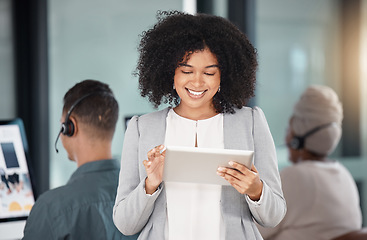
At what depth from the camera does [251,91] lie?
148 centimetres

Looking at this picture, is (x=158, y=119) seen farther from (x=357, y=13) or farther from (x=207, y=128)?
(x=357, y=13)

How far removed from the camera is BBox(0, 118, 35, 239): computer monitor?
2102 mm

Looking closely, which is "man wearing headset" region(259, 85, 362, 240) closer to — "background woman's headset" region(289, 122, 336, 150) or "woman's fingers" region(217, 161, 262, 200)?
"background woman's headset" region(289, 122, 336, 150)

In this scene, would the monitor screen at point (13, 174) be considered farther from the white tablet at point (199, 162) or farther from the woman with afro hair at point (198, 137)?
the white tablet at point (199, 162)

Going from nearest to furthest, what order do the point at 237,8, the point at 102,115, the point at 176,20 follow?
the point at 176,20
the point at 102,115
the point at 237,8

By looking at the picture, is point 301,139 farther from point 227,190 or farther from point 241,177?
point 241,177

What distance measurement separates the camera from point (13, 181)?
Result: 212 cm

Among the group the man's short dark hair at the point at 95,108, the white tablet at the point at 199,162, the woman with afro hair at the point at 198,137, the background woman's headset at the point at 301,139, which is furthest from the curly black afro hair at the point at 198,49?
the background woman's headset at the point at 301,139

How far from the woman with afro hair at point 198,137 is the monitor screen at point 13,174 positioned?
0.88 meters

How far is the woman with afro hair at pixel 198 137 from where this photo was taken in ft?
4.38

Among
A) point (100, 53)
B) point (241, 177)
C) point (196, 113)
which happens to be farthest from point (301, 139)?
point (100, 53)

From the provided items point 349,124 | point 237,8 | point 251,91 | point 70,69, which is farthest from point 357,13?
point 251,91

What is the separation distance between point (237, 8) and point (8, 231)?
210cm

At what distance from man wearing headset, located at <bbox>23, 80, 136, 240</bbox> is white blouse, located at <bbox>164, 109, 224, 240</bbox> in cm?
47
